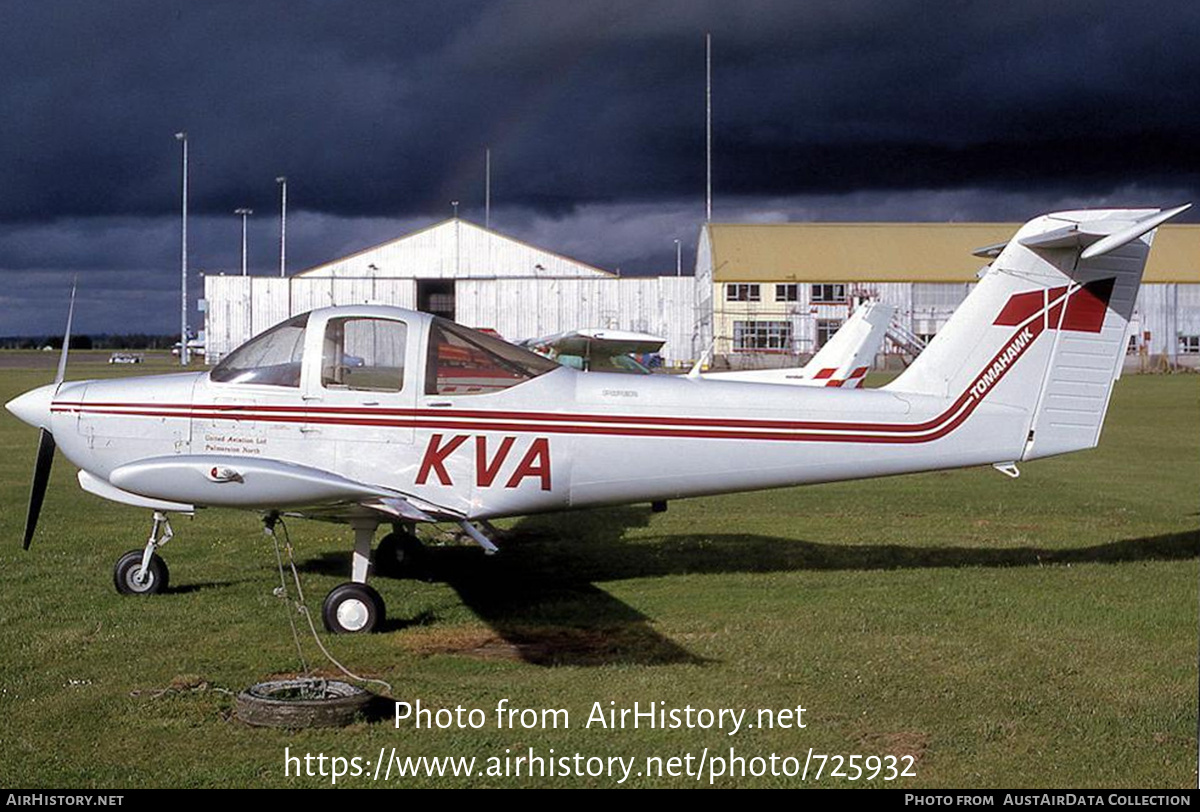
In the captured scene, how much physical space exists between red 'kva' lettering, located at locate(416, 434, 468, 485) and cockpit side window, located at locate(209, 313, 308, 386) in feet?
3.33

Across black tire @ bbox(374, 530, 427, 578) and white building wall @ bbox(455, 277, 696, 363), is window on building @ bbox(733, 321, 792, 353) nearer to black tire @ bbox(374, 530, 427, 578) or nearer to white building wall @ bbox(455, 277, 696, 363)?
white building wall @ bbox(455, 277, 696, 363)

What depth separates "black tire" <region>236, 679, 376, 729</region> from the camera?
5801 mm

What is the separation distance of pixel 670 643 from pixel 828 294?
57166 mm

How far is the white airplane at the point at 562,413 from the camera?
8.13 m

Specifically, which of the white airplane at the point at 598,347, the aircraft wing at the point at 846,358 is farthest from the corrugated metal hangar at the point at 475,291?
the aircraft wing at the point at 846,358

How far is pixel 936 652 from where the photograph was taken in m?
7.30

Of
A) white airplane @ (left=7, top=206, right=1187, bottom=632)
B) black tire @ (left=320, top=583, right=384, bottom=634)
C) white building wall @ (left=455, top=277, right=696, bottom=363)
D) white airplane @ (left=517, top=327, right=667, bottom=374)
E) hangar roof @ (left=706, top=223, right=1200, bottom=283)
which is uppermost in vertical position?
hangar roof @ (left=706, top=223, right=1200, bottom=283)

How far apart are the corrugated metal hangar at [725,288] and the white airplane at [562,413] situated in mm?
52025

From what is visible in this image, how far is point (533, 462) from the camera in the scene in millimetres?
8273

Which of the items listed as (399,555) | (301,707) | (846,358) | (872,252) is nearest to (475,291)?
(872,252)

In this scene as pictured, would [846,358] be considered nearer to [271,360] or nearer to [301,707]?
[271,360]

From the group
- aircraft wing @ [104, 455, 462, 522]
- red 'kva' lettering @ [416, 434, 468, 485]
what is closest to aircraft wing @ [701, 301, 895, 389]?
red 'kva' lettering @ [416, 434, 468, 485]

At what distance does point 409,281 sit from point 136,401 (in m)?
57.3

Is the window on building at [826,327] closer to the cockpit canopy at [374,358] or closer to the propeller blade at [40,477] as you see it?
the cockpit canopy at [374,358]
